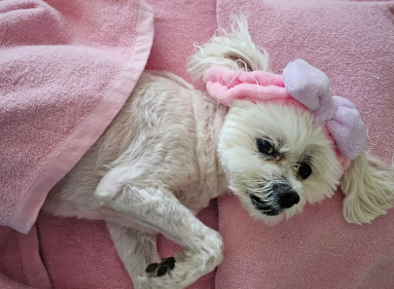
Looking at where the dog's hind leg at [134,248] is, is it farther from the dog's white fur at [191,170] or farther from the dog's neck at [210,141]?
the dog's neck at [210,141]

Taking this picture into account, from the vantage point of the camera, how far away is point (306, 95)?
112cm

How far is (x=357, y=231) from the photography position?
1413mm

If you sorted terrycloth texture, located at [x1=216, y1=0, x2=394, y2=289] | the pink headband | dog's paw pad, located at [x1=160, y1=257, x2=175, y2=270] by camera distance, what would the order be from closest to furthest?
the pink headband → dog's paw pad, located at [x1=160, y1=257, x2=175, y2=270] → terrycloth texture, located at [x1=216, y1=0, x2=394, y2=289]

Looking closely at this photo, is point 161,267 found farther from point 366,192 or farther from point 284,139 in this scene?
point 366,192

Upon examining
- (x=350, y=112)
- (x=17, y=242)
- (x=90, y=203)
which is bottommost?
(x=17, y=242)

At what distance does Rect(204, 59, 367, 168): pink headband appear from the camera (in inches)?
44.4

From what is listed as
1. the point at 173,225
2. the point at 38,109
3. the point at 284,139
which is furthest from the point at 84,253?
the point at 284,139

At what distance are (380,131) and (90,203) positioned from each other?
3.79 feet

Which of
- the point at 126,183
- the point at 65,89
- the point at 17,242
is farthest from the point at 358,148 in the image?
the point at 17,242

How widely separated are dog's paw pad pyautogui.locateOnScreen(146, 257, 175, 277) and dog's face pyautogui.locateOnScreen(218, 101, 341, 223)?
12.6 inches

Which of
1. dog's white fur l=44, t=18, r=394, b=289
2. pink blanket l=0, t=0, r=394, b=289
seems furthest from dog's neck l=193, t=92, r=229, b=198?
pink blanket l=0, t=0, r=394, b=289

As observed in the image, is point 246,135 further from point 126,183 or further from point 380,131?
point 380,131

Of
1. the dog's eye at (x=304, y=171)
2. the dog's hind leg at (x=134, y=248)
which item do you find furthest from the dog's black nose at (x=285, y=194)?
the dog's hind leg at (x=134, y=248)

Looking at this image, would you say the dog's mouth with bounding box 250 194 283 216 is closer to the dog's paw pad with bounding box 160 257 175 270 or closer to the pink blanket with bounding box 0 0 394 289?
the pink blanket with bounding box 0 0 394 289
